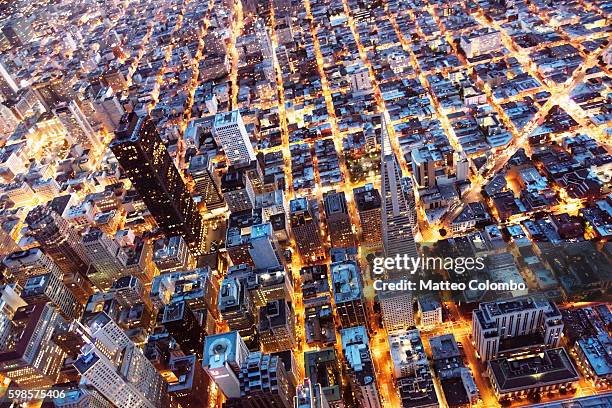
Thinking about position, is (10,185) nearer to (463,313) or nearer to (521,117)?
(463,313)

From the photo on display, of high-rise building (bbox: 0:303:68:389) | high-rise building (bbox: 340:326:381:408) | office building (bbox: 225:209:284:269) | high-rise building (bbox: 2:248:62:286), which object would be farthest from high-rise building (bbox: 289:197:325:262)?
high-rise building (bbox: 2:248:62:286)

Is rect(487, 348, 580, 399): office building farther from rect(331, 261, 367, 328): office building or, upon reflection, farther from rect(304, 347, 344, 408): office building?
rect(304, 347, 344, 408): office building

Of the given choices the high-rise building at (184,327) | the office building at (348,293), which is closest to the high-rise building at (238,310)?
the high-rise building at (184,327)

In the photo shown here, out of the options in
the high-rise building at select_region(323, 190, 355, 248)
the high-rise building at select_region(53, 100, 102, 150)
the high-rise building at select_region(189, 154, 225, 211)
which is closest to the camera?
the high-rise building at select_region(323, 190, 355, 248)

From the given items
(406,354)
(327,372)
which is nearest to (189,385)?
(327,372)

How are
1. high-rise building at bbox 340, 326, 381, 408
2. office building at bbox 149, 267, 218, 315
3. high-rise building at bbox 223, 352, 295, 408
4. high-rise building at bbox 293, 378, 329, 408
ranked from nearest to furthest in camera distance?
high-rise building at bbox 293, 378, 329, 408
high-rise building at bbox 223, 352, 295, 408
high-rise building at bbox 340, 326, 381, 408
office building at bbox 149, 267, 218, 315

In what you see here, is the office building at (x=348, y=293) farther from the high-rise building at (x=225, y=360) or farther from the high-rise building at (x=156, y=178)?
the high-rise building at (x=156, y=178)
